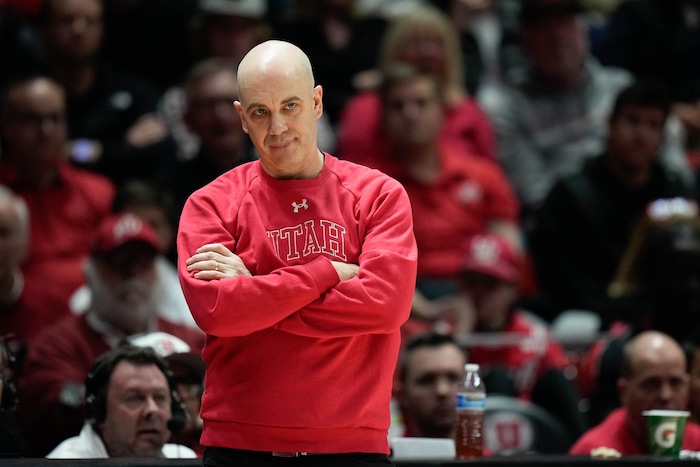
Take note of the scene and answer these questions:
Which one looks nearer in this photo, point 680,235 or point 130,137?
point 680,235

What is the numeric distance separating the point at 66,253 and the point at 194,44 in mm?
1878

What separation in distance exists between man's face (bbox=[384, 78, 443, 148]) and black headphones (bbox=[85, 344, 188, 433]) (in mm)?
3166

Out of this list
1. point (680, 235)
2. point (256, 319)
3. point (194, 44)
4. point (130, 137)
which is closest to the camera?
point (256, 319)

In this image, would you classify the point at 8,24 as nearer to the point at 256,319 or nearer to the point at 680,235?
the point at 680,235

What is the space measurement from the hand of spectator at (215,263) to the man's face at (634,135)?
4828 mm

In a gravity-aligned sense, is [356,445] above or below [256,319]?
below

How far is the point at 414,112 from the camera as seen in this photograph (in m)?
7.46

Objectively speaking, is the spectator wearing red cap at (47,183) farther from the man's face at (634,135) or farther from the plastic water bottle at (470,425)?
the man's face at (634,135)

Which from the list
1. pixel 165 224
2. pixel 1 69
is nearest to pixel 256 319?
pixel 165 224

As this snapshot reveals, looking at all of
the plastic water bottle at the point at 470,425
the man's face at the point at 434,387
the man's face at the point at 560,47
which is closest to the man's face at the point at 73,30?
the man's face at the point at 560,47

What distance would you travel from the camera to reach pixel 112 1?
26.8ft

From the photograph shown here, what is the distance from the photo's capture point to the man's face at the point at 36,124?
22.4 feet

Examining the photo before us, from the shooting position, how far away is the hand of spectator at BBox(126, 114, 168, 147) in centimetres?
753

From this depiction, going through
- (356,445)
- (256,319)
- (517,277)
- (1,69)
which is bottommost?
(356,445)
